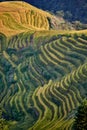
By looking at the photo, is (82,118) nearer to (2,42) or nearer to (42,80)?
(42,80)

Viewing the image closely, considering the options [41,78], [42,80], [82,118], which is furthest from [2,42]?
[82,118]

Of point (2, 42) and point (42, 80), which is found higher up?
point (2, 42)

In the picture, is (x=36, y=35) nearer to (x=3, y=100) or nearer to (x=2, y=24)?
(x=2, y=24)

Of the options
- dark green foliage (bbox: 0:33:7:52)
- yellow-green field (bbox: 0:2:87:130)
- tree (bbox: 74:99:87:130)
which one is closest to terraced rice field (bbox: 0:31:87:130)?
yellow-green field (bbox: 0:2:87:130)

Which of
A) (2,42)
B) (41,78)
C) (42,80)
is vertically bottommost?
(42,80)

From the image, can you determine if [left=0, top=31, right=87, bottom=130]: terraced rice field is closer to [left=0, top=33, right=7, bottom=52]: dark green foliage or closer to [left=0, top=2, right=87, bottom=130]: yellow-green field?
[left=0, top=2, right=87, bottom=130]: yellow-green field

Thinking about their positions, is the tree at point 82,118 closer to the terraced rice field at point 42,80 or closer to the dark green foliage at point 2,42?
the terraced rice field at point 42,80

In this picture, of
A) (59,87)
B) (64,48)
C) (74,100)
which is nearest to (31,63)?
(64,48)

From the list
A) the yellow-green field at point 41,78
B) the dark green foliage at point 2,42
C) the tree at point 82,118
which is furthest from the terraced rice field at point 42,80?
the tree at point 82,118
